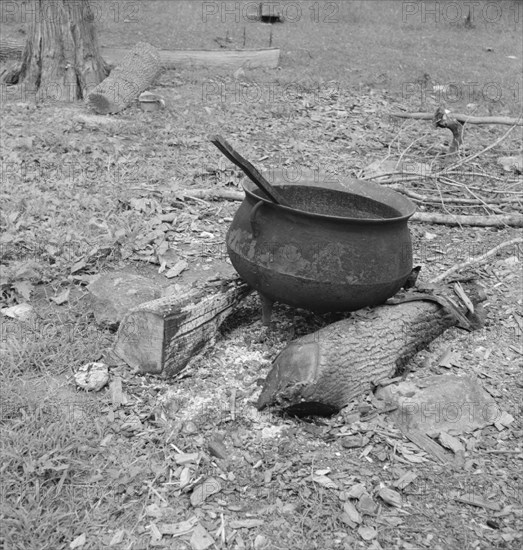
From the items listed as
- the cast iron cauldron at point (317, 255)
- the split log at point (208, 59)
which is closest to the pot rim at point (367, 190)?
the cast iron cauldron at point (317, 255)

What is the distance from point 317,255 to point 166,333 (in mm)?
853

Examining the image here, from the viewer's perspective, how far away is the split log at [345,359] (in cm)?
301

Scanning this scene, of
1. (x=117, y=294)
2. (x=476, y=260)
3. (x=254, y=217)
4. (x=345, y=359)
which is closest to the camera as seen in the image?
(x=345, y=359)

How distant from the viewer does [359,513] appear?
8.63 feet

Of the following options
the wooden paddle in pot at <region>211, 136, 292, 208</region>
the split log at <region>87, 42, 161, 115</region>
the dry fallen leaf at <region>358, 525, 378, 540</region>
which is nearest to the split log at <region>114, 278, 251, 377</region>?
the wooden paddle in pot at <region>211, 136, 292, 208</region>

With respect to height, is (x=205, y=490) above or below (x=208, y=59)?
below

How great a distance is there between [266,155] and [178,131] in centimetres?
114

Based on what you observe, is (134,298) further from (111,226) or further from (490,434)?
(490,434)

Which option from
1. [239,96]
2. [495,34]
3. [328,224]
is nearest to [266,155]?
[239,96]

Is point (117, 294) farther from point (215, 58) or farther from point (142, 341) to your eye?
point (215, 58)

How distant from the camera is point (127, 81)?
8.21m

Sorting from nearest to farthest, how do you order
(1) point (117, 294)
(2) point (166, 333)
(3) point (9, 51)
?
(2) point (166, 333)
(1) point (117, 294)
(3) point (9, 51)

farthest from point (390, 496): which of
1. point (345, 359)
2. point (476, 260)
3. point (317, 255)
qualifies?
point (476, 260)

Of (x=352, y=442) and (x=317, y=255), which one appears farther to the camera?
(x=317, y=255)
